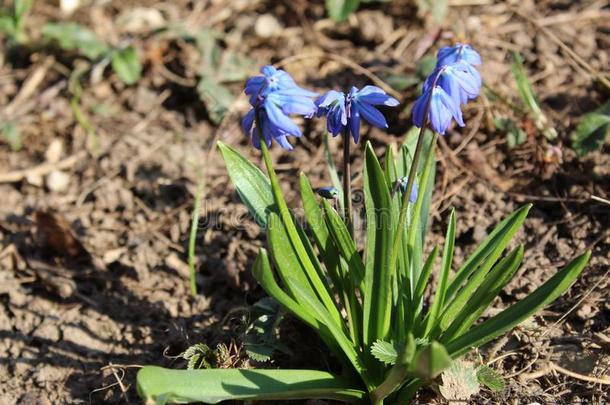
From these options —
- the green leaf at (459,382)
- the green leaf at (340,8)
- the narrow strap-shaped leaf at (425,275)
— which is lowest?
the green leaf at (459,382)

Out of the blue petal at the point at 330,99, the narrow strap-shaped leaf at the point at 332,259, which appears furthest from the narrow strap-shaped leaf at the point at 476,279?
the blue petal at the point at 330,99

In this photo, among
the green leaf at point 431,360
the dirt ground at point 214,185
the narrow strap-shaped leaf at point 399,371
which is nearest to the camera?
the green leaf at point 431,360

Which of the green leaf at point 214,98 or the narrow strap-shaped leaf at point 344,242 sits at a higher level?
the narrow strap-shaped leaf at point 344,242

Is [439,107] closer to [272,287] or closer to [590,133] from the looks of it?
[272,287]

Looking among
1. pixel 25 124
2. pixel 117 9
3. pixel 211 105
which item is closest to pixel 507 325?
pixel 211 105

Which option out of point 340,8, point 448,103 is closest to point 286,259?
point 448,103

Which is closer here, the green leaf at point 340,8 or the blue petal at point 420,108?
the blue petal at point 420,108

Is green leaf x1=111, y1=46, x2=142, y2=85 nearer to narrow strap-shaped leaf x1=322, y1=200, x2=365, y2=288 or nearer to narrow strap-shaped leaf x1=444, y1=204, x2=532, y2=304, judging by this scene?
narrow strap-shaped leaf x1=322, y1=200, x2=365, y2=288

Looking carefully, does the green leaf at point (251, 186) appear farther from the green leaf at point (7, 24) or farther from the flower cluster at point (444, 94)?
the green leaf at point (7, 24)

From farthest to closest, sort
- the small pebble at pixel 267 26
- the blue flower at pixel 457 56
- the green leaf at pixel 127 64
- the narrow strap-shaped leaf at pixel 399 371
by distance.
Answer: the small pebble at pixel 267 26 < the green leaf at pixel 127 64 < the blue flower at pixel 457 56 < the narrow strap-shaped leaf at pixel 399 371
